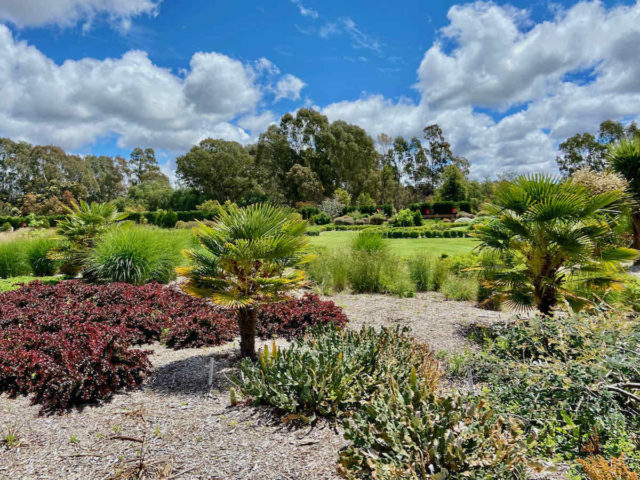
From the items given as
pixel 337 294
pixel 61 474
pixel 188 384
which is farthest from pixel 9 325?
pixel 337 294

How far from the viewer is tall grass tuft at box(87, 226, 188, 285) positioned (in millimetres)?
7559

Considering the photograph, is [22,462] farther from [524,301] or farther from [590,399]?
[524,301]

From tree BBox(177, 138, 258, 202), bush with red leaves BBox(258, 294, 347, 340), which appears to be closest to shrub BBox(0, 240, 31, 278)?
bush with red leaves BBox(258, 294, 347, 340)

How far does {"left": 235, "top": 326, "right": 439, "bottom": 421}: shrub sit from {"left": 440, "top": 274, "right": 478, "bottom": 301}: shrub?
3766mm

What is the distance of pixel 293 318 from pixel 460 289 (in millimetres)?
3562

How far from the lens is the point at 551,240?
4617 mm

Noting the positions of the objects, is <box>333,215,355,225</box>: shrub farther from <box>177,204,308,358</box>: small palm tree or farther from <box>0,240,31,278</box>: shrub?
<box>177,204,308,358</box>: small palm tree

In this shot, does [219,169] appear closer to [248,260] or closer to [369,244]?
[369,244]

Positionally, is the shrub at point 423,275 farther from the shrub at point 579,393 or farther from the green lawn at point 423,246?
the shrub at point 579,393

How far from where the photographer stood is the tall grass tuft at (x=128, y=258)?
298 inches

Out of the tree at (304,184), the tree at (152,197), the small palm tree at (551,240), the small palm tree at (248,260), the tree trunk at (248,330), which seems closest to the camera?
the small palm tree at (248,260)

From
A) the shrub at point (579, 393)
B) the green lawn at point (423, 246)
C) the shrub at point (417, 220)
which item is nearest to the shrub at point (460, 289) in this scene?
the green lawn at point (423, 246)

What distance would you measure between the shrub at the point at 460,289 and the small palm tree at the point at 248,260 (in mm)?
4213

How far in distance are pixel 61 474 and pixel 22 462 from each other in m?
0.36
